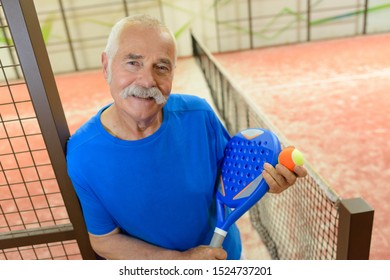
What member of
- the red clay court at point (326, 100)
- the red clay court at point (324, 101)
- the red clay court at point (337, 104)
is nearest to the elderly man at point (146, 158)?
the red clay court at point (324, 101)

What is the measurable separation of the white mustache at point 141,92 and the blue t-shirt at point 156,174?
0.53ft

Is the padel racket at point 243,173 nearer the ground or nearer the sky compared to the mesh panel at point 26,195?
nearer the sky

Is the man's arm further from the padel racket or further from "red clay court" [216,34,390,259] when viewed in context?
"red clay court" [216,34,390,259]

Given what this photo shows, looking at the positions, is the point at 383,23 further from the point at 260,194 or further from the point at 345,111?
the point at 260,194

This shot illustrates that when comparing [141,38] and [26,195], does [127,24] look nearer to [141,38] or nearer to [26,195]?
[141,38]

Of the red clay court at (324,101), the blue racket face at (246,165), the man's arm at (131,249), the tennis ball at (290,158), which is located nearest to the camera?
the tennis ball at (290,158)

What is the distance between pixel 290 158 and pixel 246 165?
0.20 m

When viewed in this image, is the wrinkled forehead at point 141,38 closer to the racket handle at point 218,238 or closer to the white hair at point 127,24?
the white hair at point 127,24

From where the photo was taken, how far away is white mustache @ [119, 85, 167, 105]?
117cm

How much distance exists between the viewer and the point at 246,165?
1.26 meters

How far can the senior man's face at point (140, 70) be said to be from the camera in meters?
1.18

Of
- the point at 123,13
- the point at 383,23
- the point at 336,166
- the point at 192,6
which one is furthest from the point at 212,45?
the point at 336,166

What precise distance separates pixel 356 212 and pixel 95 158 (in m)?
0.91

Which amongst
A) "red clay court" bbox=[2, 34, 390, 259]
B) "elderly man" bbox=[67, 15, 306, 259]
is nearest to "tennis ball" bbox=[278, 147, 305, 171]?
"elderly man" bbox=[67, 15, 306, 259]
